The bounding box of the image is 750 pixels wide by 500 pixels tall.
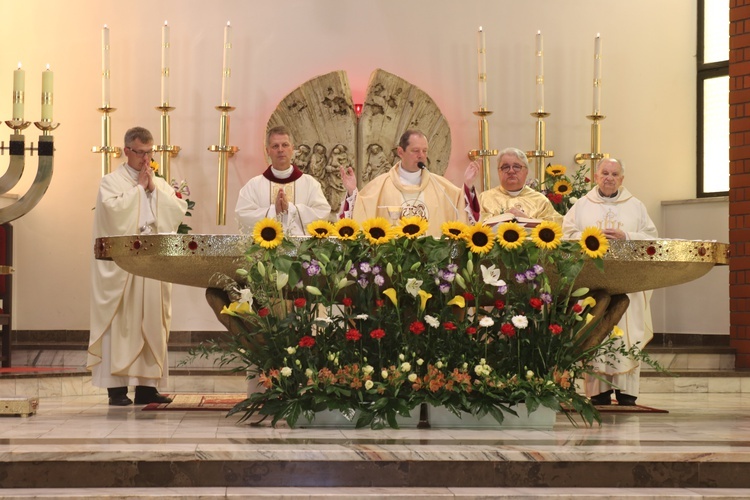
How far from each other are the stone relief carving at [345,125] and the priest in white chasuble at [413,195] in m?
2.89

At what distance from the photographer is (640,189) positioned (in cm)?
1020

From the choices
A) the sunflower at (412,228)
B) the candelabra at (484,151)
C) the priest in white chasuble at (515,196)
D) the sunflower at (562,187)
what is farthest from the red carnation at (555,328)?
the candelabra at (484,151)

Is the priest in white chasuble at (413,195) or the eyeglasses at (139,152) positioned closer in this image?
the priest in white chasuble at (413,195)

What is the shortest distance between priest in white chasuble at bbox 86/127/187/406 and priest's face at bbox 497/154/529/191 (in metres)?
2.17

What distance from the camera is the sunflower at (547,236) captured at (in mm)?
5133

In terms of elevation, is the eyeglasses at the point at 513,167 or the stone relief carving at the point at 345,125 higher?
the stone relief carving at the point at 345,125

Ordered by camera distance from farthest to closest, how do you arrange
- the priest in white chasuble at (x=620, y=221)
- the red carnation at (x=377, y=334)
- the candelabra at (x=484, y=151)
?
the candelabra at (x=484, y=151) → the priest in white chasuble at (x=620, y=221) → the red carnation at (x=377, y=334)

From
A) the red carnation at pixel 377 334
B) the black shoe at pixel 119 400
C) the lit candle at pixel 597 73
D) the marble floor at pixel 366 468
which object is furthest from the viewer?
the lit candle at pixel 597 73

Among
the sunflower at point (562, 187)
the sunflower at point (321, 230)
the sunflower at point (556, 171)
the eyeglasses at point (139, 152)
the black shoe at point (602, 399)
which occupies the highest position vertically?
the sunflower at point (556, 171)

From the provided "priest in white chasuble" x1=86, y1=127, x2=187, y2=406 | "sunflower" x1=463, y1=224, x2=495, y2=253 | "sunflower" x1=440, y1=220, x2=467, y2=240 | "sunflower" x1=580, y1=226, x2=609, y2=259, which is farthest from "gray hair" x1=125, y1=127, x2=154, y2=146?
"sunflower" x1=580, y1=226, x2=609, y2=259

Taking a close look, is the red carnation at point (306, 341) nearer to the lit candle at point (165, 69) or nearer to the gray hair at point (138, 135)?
the gray hair at point (138, 135)

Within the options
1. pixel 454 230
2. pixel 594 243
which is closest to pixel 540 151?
pixel 594 243

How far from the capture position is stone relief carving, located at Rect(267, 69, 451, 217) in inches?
380

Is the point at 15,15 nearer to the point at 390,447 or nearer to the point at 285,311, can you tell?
the point at 285,311
